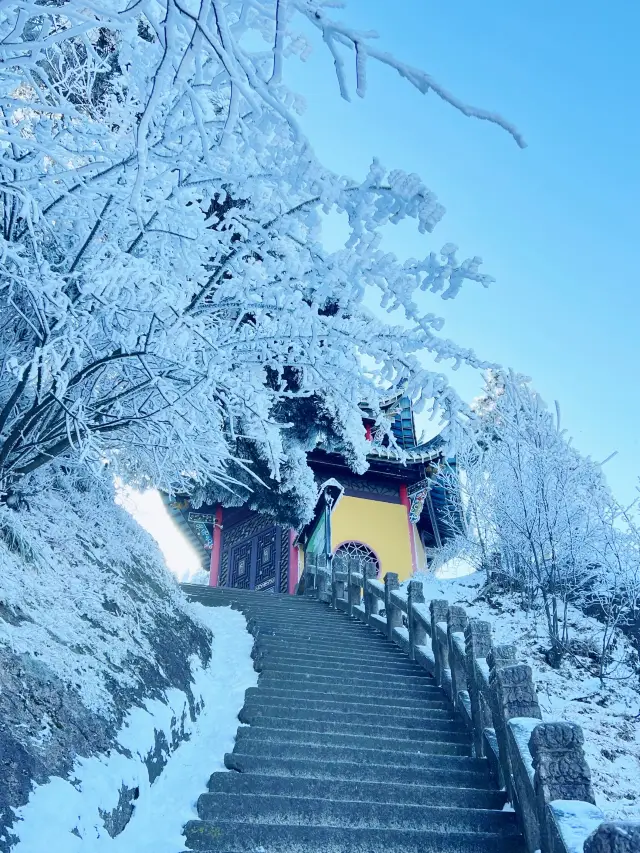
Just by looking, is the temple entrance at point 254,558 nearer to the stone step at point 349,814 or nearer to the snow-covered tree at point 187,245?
the stone step at point 349,814

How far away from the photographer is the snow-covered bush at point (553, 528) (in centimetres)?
1098

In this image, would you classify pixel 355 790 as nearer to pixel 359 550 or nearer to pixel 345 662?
pixel 345 662

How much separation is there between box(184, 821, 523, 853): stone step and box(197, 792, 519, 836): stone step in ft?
0.38

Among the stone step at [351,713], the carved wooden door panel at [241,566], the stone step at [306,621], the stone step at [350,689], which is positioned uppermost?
the carved wooden door panel at [241,566]

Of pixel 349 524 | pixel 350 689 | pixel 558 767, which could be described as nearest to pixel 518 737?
pixel 558 767

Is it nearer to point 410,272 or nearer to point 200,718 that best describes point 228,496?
point 200,718

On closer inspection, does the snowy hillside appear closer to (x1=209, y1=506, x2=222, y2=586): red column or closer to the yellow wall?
the yellow wall

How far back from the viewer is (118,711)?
380 cm

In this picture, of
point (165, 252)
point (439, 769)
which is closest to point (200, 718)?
point (439, 769)

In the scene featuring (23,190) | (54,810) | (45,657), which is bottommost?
(54,810)

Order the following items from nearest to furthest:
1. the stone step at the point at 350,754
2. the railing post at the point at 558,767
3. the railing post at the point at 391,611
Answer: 1. the railing post at the point at 558,767
2. the stone step at the point at 350,754
3. the railing post at the point at 391,611

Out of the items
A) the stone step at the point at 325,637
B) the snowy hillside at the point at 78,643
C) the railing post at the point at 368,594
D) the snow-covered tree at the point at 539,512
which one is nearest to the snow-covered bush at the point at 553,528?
the snow-covered tree at the point at 539,512

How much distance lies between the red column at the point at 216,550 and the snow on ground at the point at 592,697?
788 centimetres

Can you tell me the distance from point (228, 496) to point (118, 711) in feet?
29.1
